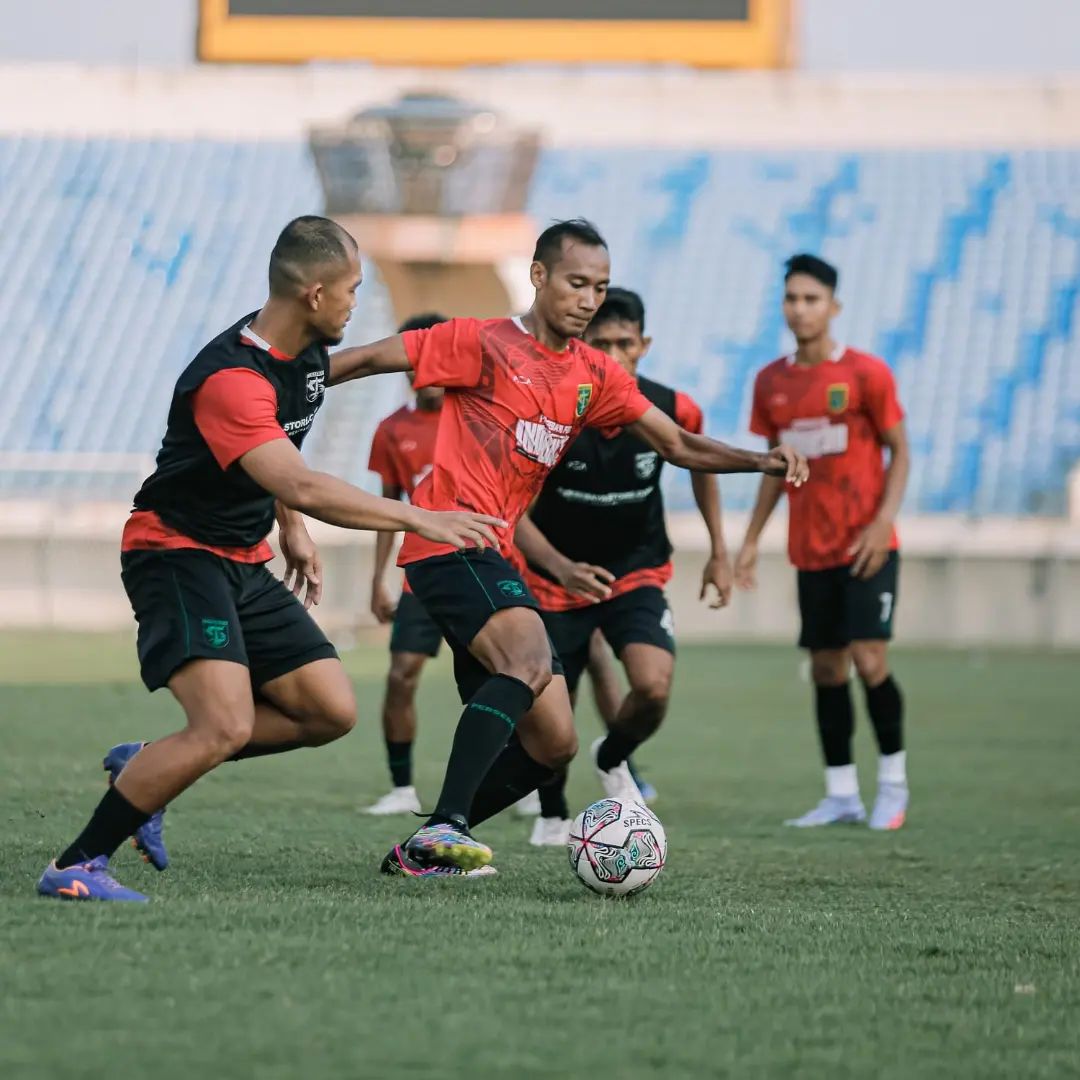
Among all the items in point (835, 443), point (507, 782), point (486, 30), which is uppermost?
point (486, 30)

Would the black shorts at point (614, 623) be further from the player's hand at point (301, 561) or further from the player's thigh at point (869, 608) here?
the player's hand at point (301, 561)

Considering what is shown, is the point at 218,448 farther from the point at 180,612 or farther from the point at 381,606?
the point at 381,606

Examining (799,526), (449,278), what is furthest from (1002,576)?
(799,526)

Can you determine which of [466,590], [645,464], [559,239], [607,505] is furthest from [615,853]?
[645,464]

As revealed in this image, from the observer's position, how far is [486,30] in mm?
32750

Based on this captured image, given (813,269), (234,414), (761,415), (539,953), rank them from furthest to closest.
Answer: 1. (761,415)
2. (813,269)
3. (234,414)
4. (539,953)

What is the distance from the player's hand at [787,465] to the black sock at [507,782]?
3.81ft

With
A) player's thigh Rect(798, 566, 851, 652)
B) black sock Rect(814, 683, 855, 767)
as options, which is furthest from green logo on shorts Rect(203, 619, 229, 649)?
black sock Rect(814, 683, 855, 767)

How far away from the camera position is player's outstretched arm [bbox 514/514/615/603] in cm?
684

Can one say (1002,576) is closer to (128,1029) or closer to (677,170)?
(677,170)

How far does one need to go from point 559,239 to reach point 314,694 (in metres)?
A: 1.60

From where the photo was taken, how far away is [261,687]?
5844mm

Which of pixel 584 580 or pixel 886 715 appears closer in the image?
pixel 584 580

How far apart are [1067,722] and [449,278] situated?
10552mm
